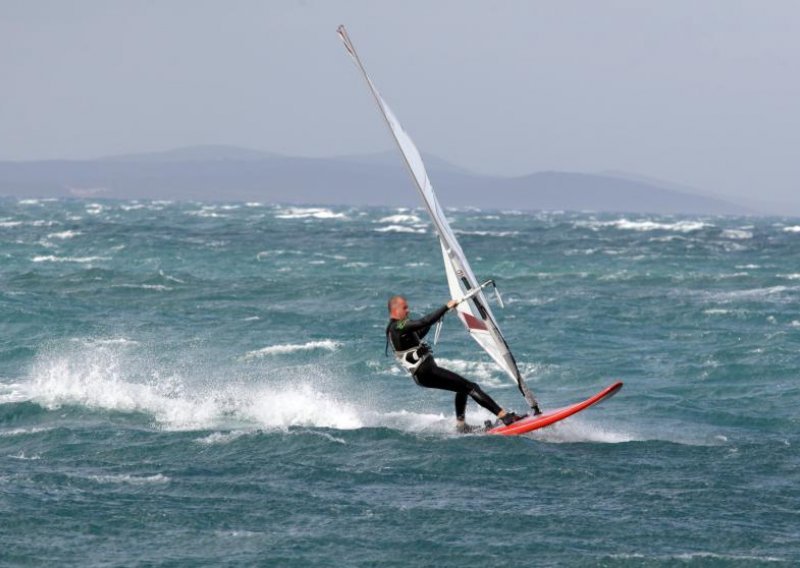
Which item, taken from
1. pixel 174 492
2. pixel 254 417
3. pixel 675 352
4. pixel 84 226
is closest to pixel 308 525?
pixel 174 492

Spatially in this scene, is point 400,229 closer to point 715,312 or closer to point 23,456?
point 715,312

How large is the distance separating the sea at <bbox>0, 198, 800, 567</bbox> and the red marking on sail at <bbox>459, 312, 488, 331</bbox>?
1.44 meters

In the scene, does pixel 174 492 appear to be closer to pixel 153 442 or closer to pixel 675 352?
pixel 153 442

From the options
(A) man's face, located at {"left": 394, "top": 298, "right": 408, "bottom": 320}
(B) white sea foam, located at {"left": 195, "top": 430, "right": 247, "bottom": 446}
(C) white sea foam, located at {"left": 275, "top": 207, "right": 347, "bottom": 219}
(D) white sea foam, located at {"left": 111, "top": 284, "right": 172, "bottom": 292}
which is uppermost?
(A) man's face, located at {"left": 394, "top": 298, "right": 408, "bottom": 320}

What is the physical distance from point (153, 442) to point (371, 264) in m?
37.1

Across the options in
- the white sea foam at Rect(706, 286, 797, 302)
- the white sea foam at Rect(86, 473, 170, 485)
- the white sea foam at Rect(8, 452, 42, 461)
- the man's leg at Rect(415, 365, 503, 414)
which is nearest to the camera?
the white sea foam at Rect(86, 473, 170, 485)

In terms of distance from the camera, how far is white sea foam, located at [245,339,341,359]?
27.2 meters

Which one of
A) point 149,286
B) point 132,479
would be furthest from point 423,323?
point 149,286

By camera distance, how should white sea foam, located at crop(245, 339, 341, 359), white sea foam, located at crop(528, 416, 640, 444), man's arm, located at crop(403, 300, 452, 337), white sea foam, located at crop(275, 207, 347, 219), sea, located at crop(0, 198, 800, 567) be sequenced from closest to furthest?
sea, located at crop(0, 198, 800, 567) → man's arm, located at crop(403, 300, 452, 337) → white sea foam, located at crop(528, 416, 640, 444) → white sea foam, located at crop(245, 339, 341, 359) → white sea foam, located at crop(275, 207, 347, 219)

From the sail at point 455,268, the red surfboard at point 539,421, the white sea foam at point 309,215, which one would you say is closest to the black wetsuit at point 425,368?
the red surfboard at point 539,421

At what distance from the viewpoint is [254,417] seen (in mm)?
19359

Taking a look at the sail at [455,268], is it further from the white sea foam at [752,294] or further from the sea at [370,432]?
the white sea foam at [752,294]

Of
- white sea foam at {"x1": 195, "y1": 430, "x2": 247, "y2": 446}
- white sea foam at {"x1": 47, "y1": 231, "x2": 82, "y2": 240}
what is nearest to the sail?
white sea foam at {"x1": 195, "y1": 430, "x2": 247, "y2": 446}

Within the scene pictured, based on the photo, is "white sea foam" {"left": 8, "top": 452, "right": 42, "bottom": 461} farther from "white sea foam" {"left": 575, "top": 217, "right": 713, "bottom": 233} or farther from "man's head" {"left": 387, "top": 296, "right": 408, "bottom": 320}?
"white sea foam" {"left": 575, "top": 217, "right": 713, "bottom": 233}
